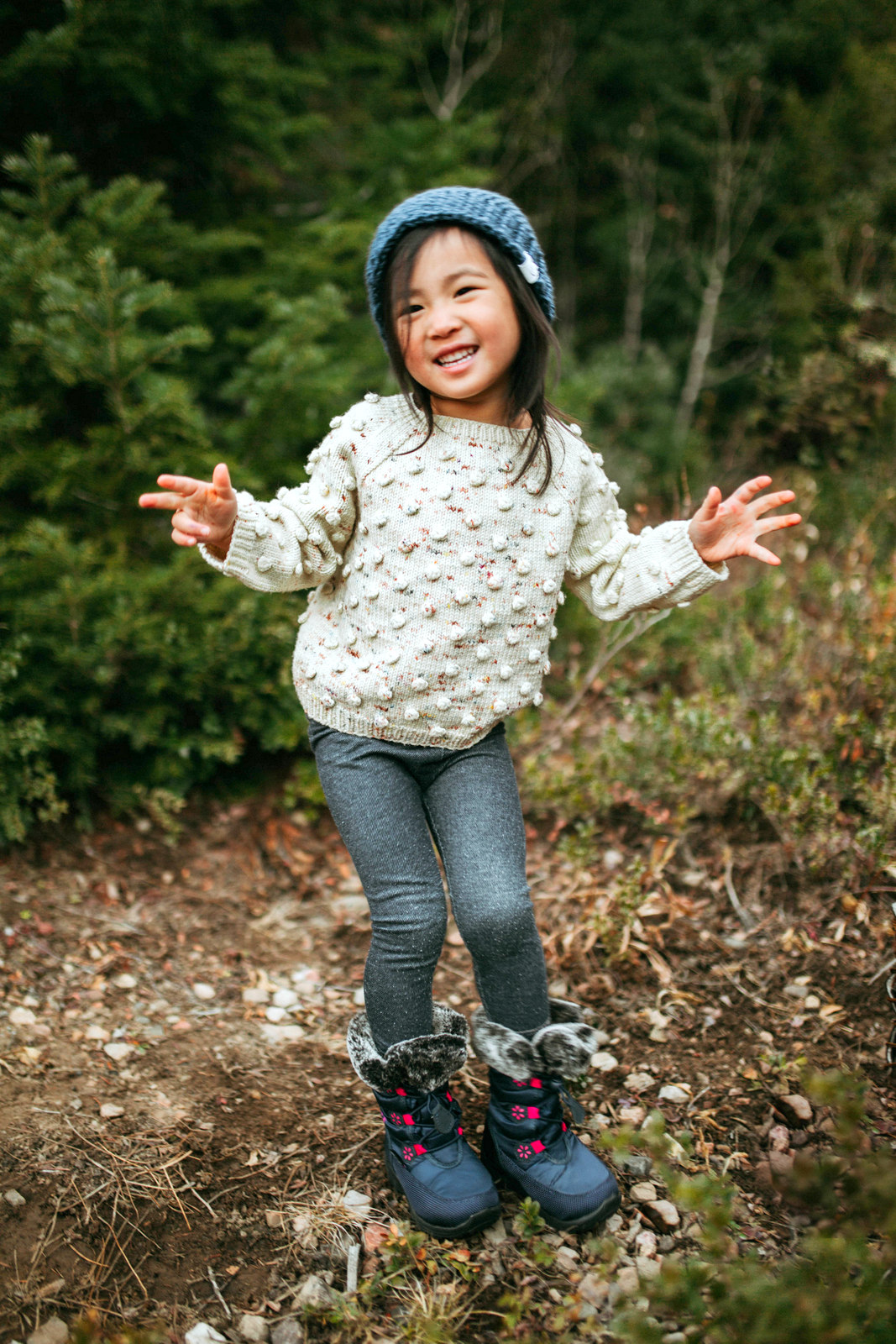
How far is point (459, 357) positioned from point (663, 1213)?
1.65 metres

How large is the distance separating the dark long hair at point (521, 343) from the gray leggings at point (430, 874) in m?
0.60

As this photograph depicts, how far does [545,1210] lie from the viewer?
1.62 meters

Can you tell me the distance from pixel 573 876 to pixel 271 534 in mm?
1433

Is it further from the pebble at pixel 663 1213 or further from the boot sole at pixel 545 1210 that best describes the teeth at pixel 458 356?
the pebble at pixel 663 1213

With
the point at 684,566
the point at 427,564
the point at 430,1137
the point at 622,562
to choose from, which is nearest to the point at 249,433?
the point at 427,564

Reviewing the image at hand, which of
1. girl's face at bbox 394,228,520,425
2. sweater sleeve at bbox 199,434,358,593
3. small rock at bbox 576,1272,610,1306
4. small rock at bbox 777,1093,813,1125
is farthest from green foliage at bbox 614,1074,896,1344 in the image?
girl's face at bbox 394,228,520,425

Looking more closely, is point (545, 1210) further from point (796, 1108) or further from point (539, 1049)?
point (796, 1108)

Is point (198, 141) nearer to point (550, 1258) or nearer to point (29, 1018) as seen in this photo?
point (29, 1018)

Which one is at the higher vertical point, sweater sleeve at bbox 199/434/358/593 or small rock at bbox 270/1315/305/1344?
sweater sleeve at bbox 199/434/358/593

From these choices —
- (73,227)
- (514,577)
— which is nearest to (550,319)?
(514,577)

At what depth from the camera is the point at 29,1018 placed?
208cm

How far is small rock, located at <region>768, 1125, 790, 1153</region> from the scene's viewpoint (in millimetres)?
1787

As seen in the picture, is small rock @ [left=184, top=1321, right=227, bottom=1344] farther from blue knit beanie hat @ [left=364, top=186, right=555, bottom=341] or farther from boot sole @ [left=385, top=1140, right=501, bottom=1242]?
blue knit beanie hat @ [left=364, top=186, right=555, bottom=341]

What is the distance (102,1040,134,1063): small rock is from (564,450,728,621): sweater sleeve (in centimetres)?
145
